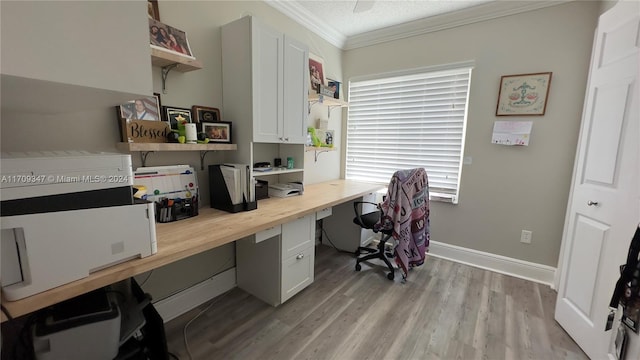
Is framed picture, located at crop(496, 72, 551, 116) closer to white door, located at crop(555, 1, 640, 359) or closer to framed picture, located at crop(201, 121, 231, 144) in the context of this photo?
white door, located at crop(555, 1, 640, 359)

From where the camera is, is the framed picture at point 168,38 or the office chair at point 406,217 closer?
the framed picture at point 168,38

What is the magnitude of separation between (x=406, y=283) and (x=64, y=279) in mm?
2360

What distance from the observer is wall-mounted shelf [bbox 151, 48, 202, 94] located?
143cm

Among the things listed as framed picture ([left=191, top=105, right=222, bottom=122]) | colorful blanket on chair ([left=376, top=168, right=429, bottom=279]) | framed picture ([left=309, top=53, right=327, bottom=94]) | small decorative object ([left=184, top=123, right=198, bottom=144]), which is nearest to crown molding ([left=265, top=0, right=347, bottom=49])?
framed picture ([left=309, top=53, right=327, bottom=94])

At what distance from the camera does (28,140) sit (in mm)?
1203

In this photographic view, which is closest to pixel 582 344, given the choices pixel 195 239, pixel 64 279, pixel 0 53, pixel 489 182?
pixel 489 182

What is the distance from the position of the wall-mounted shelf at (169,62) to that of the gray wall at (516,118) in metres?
2.33

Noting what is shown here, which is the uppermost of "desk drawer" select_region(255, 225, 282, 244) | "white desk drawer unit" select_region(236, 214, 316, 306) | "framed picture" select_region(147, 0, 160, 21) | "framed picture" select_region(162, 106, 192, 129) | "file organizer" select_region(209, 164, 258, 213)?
"framed picture" select_region(147, 0, 160, 21)

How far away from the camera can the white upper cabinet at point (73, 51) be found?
68cm

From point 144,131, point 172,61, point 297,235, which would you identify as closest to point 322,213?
point 297,235

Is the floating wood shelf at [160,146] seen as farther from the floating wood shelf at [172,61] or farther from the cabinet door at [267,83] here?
the floating wood shelf at [172,61]

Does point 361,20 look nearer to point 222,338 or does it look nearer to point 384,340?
point 384,340

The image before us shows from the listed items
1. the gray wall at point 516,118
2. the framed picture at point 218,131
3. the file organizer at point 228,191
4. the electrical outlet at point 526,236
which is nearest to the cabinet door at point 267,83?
the framed picture at point 218,131

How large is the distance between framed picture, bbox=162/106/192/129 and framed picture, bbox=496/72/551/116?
9.07 feet
